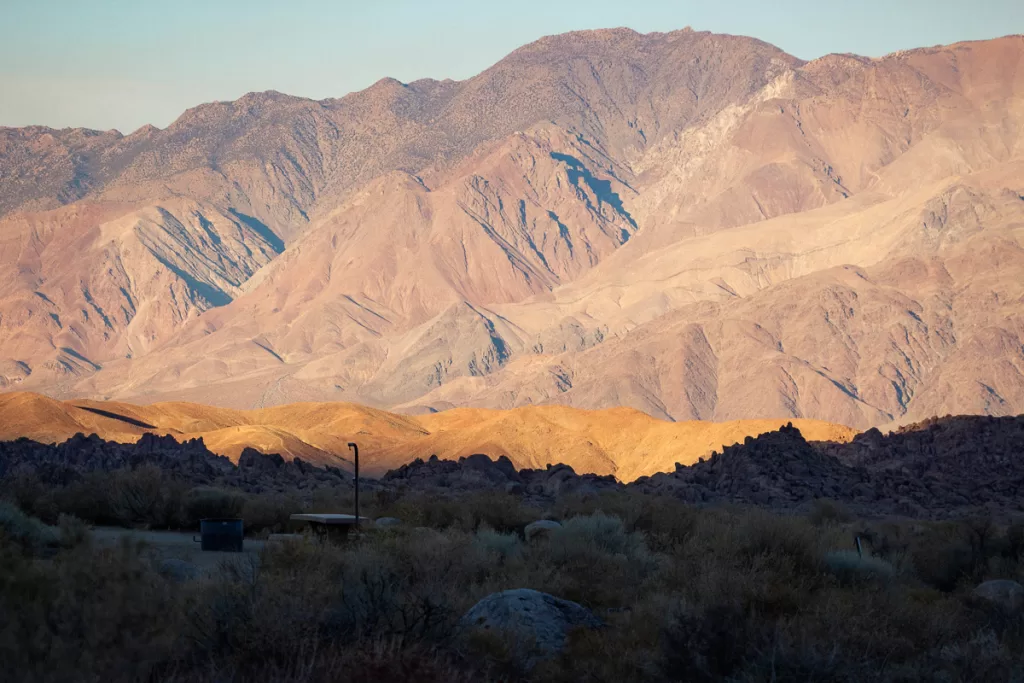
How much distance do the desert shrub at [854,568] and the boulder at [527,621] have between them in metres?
4.76

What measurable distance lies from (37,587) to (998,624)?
11435mm

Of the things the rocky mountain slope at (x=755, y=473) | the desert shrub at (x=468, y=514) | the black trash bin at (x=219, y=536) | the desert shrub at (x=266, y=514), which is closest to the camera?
the black trash bin at (x=219, y=536)

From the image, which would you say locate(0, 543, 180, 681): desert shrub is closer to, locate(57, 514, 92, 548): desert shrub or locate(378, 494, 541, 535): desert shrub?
locate(57, 514, 92, 548): desert shrub

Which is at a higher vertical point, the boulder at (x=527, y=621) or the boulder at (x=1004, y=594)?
the boulder at (x=527, y=621)

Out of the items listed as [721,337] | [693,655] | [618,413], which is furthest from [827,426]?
[721,337]

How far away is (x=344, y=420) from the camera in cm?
8312

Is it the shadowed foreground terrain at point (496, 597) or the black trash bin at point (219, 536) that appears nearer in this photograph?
the shadowed foreground terrain at point (496, 597)

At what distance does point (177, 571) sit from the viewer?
51.3 feet

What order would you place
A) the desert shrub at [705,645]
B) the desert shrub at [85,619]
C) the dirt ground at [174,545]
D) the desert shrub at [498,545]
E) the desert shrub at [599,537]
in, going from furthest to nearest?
the desert shrub at [599,537]
the desert shrub at [498,545]
the dirt ground at [174,545]
the desert shrub at [705,645]
the desert shrub at [85,619]

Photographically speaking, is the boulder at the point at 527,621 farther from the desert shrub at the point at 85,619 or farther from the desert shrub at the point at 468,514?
the desert shrub at the point at 468,514

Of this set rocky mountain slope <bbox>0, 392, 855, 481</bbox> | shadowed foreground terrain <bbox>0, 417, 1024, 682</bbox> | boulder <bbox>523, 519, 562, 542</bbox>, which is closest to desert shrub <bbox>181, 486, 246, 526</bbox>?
shadowed foreground terrain <bbox>0, 417, 1024, 682</bbox>

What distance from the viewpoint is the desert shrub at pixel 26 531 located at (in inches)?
711

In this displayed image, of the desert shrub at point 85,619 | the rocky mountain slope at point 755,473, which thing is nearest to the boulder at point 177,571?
the desert shrub at point 85,619

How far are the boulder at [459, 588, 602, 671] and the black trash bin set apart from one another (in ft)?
26.3
